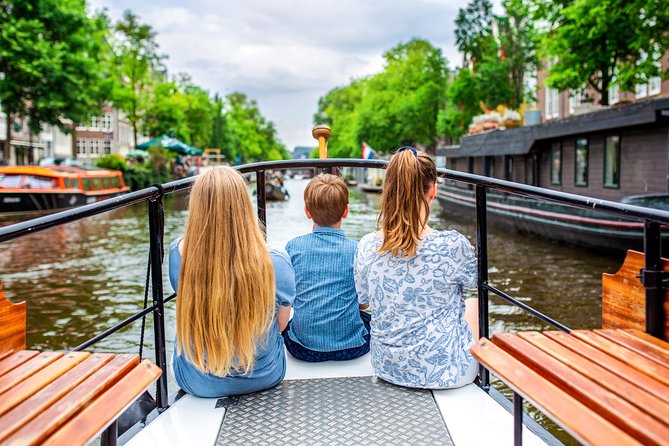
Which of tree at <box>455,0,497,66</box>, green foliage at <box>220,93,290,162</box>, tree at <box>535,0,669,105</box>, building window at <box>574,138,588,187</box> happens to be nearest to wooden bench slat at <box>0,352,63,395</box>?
tree at <box>535,0,669,105</box>

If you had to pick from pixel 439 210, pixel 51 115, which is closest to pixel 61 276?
pixel 51 115

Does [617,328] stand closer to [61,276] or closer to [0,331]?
[0,331]

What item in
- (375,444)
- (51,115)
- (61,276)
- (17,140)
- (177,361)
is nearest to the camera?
(375,444)

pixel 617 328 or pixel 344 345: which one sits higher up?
pixel 617 328

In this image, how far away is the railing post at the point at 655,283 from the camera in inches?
92.0

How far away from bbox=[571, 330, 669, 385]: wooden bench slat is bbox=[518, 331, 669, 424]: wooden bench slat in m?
0.10

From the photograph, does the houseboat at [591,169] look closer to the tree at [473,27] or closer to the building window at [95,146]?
the tree at [473,27]

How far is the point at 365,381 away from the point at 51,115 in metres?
29.7

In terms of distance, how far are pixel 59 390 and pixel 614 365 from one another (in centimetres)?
162

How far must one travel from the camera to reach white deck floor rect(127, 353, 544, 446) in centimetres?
256

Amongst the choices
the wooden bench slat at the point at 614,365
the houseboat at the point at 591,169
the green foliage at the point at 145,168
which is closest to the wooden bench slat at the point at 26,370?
the wooden bench slat at the point at 614,365

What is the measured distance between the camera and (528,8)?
1967 centimetres

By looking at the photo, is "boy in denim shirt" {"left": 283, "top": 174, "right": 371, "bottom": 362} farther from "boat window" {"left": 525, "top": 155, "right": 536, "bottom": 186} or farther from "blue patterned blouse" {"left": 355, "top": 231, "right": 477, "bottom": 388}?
"boat window" {"left": 525, "top": 155, "right": 536, "bottom": 186}

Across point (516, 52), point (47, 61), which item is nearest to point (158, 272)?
point (47, 61)
